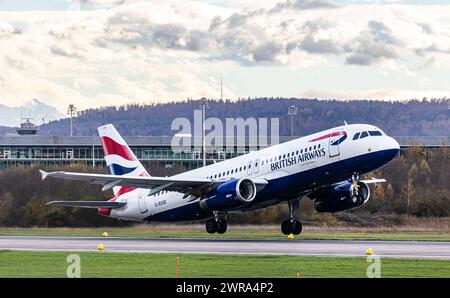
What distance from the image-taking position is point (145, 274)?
33.1m

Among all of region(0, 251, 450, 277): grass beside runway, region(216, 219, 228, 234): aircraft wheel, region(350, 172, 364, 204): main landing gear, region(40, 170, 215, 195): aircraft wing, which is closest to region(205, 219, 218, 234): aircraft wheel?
region(216, 219, 228, 234): aircraft wheel

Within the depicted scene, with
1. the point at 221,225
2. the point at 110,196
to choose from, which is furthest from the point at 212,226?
the point at 110,196

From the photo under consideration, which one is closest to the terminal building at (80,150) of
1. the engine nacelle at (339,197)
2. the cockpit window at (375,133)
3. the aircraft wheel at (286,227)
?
the aircraft wheel at (286,227)

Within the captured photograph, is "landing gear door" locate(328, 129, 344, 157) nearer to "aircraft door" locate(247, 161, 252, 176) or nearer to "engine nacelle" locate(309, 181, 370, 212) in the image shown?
"engine nacelle" locate(309, 181, 370, 212)

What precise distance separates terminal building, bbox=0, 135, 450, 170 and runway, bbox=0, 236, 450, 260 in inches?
3051

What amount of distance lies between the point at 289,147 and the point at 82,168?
150 feet

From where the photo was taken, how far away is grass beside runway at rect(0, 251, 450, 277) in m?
33.2

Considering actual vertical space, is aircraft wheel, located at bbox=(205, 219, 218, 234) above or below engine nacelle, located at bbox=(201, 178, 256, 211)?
below

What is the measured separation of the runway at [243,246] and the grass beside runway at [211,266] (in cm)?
320

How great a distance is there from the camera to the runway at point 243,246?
4278cm

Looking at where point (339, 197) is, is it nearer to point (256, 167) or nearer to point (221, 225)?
point (256, 167)

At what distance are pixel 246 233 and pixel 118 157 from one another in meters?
9.41
